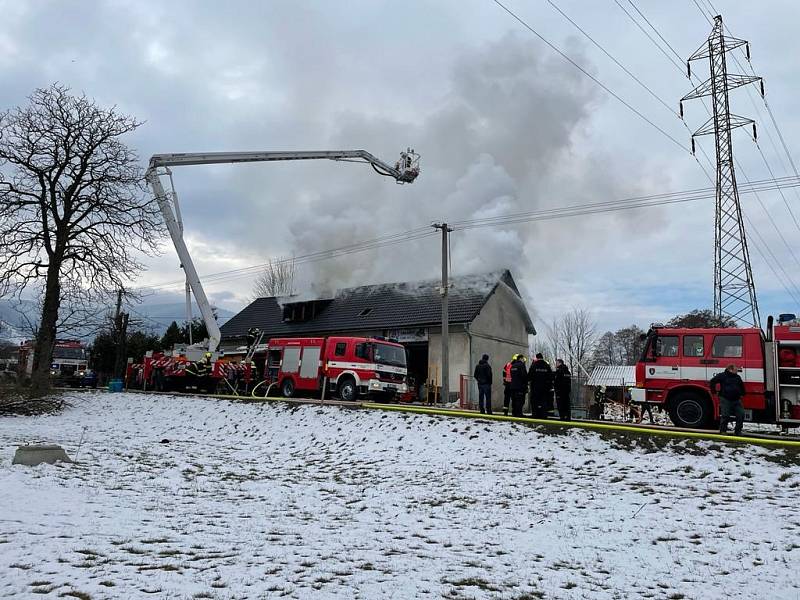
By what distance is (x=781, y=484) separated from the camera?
8555 millimetres

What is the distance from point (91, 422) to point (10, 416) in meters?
2.87

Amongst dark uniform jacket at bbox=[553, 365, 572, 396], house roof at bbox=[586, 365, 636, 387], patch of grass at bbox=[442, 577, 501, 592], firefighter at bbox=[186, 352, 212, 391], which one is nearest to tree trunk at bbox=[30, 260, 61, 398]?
firefighter at bbox=[186, 352, 212, 391]

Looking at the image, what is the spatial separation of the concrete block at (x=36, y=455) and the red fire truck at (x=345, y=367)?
10.3 meters

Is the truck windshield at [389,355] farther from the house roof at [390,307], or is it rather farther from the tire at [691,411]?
the tire at [691,411]

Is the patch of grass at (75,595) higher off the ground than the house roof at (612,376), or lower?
lower

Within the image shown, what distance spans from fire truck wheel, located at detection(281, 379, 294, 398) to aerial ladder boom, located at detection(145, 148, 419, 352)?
491 cm

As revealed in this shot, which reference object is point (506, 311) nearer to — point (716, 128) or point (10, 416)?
point (716, 128)

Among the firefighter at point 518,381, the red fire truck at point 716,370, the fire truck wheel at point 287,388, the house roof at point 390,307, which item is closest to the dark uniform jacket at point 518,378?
the firefighter at point 518,381

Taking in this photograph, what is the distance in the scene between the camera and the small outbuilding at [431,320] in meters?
26.7

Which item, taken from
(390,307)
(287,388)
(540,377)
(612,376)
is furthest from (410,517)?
(612,376)

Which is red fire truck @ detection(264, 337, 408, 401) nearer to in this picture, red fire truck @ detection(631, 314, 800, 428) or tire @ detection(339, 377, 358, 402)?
tire @ detection(339, 377, 358, 402)

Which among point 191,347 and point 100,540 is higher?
point 191,347

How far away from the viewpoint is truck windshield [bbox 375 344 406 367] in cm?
1953

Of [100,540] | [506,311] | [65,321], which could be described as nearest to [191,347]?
[65,321]
